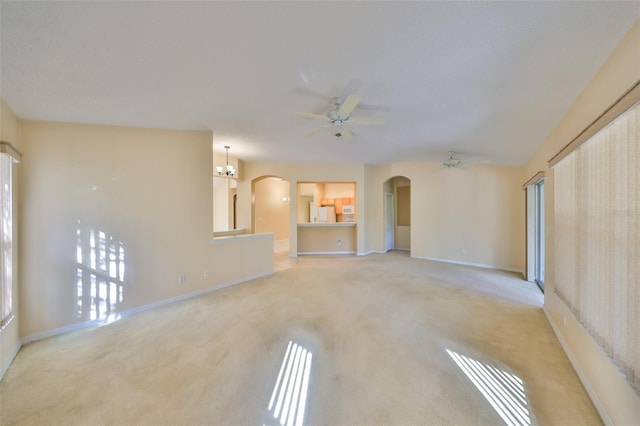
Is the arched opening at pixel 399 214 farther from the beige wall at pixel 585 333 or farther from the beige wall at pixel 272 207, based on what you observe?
the beige wall at pixel 585 333

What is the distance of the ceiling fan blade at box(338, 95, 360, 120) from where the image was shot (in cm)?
232

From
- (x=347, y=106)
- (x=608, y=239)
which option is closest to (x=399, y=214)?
(x=347, y=106)

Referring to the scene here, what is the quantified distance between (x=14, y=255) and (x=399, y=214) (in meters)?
8.79

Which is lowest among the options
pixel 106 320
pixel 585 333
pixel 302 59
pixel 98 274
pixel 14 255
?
pixel 106 320

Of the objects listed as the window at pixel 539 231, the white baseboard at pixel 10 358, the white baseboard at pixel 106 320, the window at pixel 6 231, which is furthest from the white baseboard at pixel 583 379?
the window at pixel 6 231

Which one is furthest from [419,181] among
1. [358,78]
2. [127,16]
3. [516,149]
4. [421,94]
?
[127,16]

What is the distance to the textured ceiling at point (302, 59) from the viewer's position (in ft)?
4.91

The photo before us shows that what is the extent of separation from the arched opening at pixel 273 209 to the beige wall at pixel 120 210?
4.58m

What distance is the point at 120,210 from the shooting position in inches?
129

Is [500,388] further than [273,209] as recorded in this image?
No

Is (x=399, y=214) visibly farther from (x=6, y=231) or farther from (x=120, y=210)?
(x=6, y=231)

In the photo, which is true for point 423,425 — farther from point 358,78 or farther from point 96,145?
point 96,145

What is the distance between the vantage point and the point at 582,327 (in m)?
1.99

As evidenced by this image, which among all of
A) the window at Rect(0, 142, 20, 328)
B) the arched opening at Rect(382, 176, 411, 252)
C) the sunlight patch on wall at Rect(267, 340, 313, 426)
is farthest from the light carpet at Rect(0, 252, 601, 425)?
the arched opening at Rect(382, 176, 411, 252)
